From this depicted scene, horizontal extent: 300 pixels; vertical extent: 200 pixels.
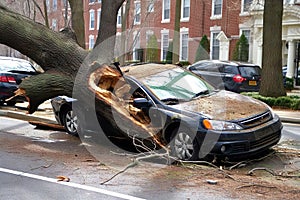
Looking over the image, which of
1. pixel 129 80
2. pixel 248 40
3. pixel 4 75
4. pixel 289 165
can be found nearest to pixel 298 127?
pixel 289 165

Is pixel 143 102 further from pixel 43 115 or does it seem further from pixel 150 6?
pixel 150 6

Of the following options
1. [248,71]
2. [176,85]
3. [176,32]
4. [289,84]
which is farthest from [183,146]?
[289,84]

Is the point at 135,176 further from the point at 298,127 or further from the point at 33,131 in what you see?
the point at 298,127

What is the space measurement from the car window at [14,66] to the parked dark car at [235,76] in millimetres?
7564

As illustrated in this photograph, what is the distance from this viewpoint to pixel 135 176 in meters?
5.99

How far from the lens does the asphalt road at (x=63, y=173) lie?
5.18 meters

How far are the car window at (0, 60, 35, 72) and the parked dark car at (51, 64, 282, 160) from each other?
7.36 meters

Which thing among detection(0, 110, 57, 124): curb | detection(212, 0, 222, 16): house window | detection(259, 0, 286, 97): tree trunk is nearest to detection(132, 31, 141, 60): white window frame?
detection(212, 0, 222, 16): house window

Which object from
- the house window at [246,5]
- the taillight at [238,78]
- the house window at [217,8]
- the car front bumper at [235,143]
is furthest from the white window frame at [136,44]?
the car front bumper at [235,143]

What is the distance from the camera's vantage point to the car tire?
6.51 meters

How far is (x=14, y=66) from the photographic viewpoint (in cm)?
1446

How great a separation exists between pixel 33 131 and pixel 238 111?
5264mm

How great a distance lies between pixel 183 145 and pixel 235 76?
1136 cm

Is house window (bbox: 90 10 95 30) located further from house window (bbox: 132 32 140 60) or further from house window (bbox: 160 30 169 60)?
house window (bbox: 160 30 169 60)
